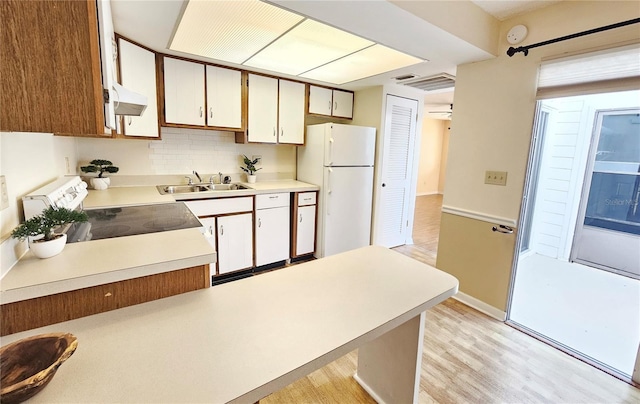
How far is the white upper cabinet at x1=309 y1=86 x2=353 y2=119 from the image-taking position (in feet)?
11.8

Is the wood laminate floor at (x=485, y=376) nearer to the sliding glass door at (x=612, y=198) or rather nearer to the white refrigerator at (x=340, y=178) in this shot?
the white refrigerator at (x=340, y=178)

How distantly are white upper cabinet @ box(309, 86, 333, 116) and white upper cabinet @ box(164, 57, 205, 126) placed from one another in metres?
1.30

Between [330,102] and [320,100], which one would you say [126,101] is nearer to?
[320,100]

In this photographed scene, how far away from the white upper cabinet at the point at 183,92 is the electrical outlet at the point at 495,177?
2.74 meters

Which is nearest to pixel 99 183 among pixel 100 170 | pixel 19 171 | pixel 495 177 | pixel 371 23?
pixel 100 170

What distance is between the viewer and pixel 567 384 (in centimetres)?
177

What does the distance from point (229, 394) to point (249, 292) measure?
455 mm

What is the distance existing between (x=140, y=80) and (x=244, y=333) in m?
2.48

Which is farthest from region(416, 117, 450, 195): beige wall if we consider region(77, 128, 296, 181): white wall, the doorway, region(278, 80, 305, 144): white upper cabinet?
region(77, 128, 296, 181): white wall

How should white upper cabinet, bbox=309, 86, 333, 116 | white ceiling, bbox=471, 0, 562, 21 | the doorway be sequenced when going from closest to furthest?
white ceiling, bbox=471, 0, 562, 21, the doorway, white upper cabinet, bbox=309, 86, 333, 116

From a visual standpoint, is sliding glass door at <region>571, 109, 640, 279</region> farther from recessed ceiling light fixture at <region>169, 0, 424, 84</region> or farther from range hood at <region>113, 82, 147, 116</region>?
range hood at <region>113, 82, 147, 116</region>

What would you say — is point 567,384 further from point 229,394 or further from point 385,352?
point 229,394

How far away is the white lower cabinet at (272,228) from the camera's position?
3.09 metres

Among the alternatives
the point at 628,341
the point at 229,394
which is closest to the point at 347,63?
the point at 229,394
